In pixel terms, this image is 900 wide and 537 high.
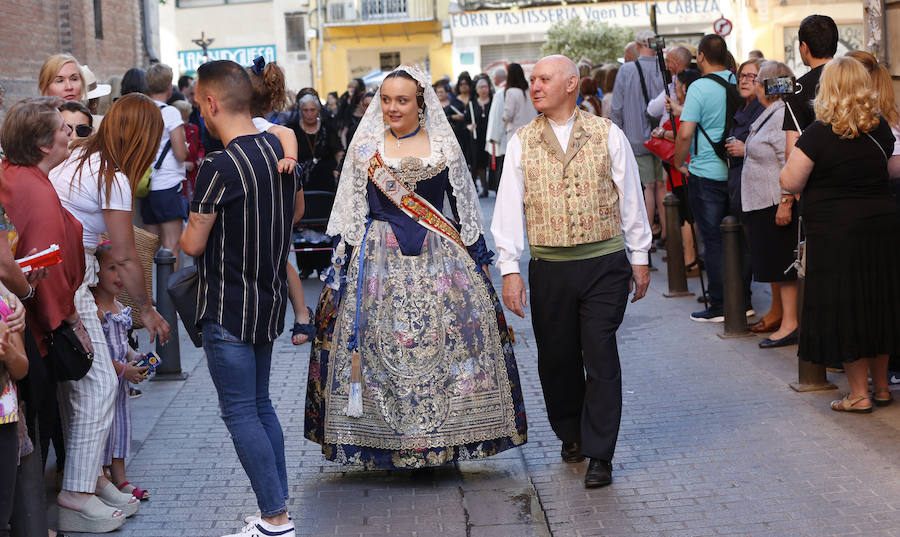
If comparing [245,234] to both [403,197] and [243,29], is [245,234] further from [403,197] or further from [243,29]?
[243,29]

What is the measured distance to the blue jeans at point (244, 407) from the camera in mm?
4820

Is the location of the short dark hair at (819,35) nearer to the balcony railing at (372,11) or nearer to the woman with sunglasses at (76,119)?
the woman with sunglasses at (76,119)

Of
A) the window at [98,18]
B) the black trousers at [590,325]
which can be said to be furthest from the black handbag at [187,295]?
the window at [98,18]

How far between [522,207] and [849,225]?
1.98 m

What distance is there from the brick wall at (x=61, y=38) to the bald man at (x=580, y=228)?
9.19m

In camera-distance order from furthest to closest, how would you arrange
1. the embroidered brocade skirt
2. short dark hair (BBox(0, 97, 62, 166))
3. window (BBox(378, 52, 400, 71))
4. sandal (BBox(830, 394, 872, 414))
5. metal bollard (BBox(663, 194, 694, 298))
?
1. window (BBox(378, 52, 400, 71))
2. metal bollard (BBox(663, 194, 694, 298))
3. sandal (BBox(830, 394, 872, 414))
4. the embroidered brocade skirt
5. short dark hair (BBox(0, 97, 62, 166))

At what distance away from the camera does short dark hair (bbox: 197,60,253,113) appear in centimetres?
475

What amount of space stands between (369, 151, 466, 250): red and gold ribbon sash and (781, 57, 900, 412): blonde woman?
211 cm

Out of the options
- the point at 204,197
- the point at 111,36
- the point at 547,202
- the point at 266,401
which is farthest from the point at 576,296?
the point at 111,36

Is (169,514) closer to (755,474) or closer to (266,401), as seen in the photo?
(266,401)

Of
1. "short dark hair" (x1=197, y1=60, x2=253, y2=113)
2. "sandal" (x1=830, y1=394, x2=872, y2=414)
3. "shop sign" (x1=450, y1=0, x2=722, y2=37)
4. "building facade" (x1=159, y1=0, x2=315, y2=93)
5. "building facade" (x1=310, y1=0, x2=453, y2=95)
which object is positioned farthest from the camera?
"building facade" (x1=159, y1=0, x2=315, y2=93)

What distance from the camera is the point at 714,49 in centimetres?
951

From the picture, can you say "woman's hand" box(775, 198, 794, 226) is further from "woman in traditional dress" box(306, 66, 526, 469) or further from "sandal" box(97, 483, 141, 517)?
"sandal" box(97, 483, 141, 517)

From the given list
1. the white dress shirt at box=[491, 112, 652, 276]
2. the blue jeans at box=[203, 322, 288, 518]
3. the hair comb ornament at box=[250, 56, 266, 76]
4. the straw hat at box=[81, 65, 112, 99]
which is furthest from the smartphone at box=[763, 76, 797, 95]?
the straw hat at box=[81, 65, 112, 99]
